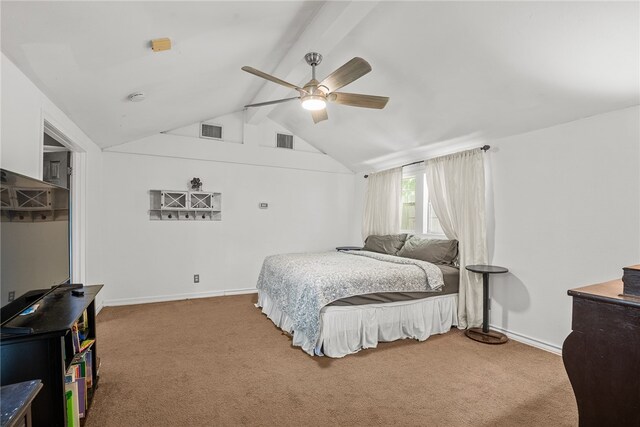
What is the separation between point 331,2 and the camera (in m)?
2.20

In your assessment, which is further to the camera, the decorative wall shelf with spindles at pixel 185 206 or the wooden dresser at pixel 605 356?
the decorative wall shelf with spindles at pixel 185 206

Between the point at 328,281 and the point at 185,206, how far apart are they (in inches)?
109

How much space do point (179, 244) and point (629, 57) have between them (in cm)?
510

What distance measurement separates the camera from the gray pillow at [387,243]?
4.51m

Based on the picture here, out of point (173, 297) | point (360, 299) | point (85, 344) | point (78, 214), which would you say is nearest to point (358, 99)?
point (360, 299)

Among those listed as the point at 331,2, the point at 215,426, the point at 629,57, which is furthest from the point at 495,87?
the point at 215,426

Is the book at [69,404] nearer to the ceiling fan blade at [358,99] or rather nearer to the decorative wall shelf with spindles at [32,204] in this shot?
the decorative wall shelf with spindles at [32,204]

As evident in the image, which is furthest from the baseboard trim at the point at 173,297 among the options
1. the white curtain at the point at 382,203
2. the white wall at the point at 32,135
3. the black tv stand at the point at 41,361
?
the black tv stand at the point at 41,361

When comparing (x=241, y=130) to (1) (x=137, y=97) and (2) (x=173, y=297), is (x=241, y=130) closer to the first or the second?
(1) (x=137, y=97)

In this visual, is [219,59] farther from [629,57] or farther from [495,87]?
[629,57]

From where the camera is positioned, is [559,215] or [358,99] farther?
[559,215]

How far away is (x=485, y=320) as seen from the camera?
3271mm

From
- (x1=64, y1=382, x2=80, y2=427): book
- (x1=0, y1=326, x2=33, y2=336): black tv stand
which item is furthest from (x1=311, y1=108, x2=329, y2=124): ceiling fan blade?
(x1=64, y1=382, x2=80, y2=427): book

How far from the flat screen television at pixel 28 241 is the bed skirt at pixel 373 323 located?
6.42ft
